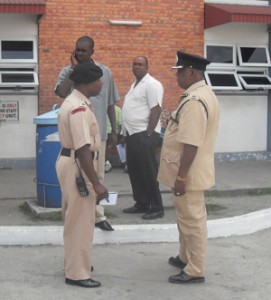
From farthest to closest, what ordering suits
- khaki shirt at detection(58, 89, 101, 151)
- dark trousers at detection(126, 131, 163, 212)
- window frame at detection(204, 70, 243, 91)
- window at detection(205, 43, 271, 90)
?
window at detection(205, 43, 271, 90), window frame at detection(204, 70, 243, 91), dark trousers at detection(126, 131, 163, 212), khaki shirt at detection(58, 89, 101, 151)

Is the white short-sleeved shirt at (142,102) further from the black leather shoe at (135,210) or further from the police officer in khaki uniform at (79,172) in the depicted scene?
the police officer in khaki uniform at (79,172)

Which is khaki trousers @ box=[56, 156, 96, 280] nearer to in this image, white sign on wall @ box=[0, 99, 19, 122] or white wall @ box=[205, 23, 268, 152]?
white sign on wall @ box=[0, 99, 19, 122]

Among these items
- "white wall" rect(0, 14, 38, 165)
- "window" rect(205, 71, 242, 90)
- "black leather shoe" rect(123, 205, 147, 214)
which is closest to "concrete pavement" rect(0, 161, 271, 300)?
"black leather shoe" rect(123, 205, 147, 214)

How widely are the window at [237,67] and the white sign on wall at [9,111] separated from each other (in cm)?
373

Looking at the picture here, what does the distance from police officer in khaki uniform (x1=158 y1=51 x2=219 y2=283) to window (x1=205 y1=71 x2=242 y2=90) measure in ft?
21.4

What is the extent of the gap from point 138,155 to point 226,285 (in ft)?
6.86

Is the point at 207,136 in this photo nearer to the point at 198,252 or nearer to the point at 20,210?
the point at 198,252

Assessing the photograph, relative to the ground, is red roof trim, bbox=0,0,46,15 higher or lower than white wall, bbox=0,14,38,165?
higher

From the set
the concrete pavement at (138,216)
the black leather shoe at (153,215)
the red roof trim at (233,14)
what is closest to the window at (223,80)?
the red roof trim at (233,14)

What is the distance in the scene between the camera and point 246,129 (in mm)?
11547

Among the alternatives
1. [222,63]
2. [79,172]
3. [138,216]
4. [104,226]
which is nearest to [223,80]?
[222,63]

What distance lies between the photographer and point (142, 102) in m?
6.45

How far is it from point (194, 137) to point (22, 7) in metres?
5.59

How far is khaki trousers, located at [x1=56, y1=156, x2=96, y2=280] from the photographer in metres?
4.57
